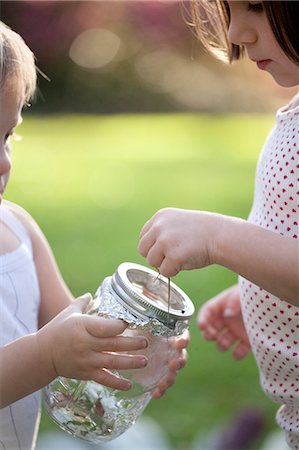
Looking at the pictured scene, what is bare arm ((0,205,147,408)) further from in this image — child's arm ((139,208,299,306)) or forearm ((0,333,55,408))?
child's arm ((139,208,299,306))

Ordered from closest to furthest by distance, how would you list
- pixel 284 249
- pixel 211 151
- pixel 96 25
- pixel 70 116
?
pixel 284 249
pixel 211 151
pixel 70 116
pixel 96 25

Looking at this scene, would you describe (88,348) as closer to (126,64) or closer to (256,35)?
(256,35)

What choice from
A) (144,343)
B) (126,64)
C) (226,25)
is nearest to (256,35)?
(226,25)

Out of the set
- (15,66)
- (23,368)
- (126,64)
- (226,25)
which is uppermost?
(226,25)

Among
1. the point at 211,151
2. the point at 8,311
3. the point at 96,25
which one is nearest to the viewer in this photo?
the point at 8,311

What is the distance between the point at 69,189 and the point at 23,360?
3380 millimetres

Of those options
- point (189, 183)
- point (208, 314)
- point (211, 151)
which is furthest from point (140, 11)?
point (208, 314)

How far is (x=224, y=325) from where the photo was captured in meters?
1.55

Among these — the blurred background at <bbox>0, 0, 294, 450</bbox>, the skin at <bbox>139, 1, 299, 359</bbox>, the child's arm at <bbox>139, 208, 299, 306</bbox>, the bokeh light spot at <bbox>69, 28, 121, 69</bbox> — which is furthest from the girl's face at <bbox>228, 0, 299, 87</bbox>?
the bokeh light spot at <bbox>69, 28, 121, 69</bbox>

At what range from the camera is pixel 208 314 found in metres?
1.55

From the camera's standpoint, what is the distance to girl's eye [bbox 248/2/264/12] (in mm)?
1130

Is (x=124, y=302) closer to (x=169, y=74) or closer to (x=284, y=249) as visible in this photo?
(x=284, y=249)

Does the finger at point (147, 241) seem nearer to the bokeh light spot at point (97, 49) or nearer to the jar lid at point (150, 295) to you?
the jar lid at point (150, 295)

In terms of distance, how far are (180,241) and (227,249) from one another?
6 cm
